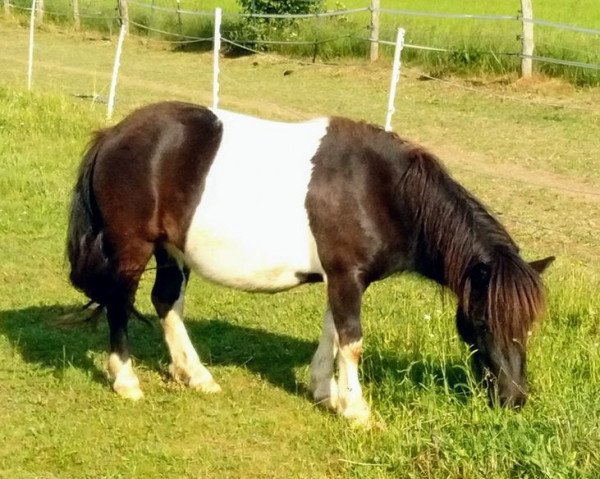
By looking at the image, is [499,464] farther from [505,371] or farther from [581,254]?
[581,254]

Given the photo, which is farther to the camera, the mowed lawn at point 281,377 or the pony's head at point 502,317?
the pony's head at point 502,317

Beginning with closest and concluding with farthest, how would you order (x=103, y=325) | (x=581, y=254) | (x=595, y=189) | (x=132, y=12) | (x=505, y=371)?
1. (x=505, y=371)
2. (x=103, y=325)
3. (x=581, y=254)
4. (x=595, y=189)
5. (x=132, y=12)

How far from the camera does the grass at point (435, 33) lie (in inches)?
681

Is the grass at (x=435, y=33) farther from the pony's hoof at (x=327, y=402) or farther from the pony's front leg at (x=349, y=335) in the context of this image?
the pony's front leg at (x=349, y=335)

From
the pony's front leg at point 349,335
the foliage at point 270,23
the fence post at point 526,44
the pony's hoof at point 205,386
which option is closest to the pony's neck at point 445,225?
the pony's front leg at point 349,335

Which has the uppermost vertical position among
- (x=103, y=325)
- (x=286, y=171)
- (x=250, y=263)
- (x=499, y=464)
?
(x=286, y=171)

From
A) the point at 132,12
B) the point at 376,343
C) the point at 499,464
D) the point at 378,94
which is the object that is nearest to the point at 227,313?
the point at 376,343

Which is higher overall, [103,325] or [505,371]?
[505,371]

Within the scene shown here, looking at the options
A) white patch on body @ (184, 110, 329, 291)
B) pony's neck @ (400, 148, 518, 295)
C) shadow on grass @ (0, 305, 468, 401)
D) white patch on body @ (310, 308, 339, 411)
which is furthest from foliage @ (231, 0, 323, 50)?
pony's neck @ (400, 148, 518, 295)

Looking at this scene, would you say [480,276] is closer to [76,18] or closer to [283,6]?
[283,6]

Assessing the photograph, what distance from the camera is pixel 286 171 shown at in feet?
17.5

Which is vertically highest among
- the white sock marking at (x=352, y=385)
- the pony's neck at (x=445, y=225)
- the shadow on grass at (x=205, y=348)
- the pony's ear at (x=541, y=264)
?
the pony's neck at (x=445, y=225)

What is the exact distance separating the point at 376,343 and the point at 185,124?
1.77 meters

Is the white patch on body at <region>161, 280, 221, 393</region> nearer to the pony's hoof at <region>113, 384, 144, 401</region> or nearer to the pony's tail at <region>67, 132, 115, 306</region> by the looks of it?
the pony's hoof at <region>113, 384, 144, 401</region>
